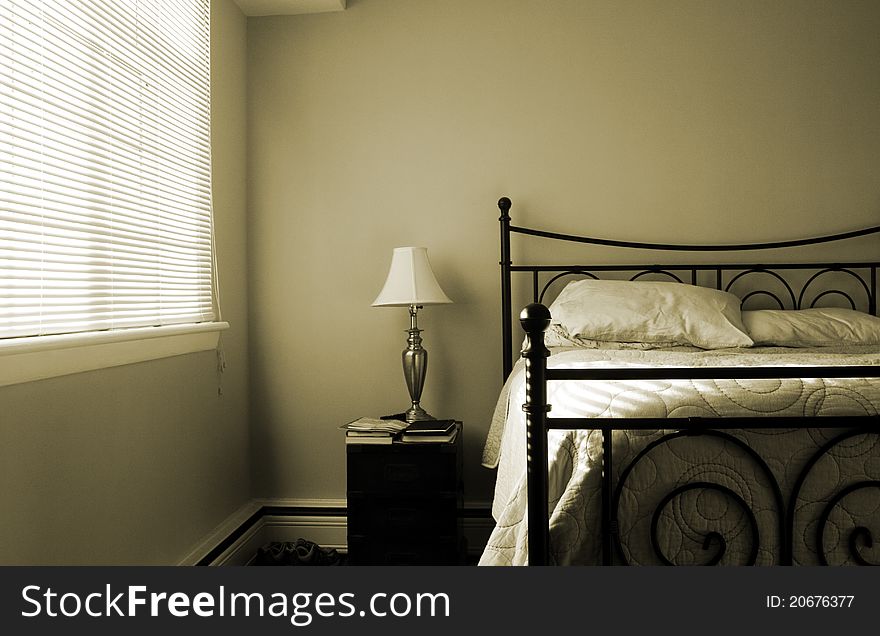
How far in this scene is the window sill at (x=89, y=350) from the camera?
5.06 feet

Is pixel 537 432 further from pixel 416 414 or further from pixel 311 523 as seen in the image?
pixel 311 523

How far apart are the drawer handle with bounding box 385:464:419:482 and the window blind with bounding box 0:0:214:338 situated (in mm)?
884

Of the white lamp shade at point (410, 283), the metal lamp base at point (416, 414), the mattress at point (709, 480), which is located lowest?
the metal lamp base at point (416, 414)

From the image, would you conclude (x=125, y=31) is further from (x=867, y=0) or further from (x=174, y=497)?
(x=867, y=0)

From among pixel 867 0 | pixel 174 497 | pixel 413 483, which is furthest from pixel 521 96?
pixel 174 497

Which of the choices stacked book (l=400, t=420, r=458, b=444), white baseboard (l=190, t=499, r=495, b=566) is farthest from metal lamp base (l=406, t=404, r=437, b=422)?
white baseboard (l=190, t=499, r=495, b=566)

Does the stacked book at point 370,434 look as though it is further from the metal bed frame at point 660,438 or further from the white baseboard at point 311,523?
the metal bed frame at point 660,438

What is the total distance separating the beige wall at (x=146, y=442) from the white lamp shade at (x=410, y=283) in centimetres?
68

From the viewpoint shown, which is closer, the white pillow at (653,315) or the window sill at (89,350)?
the window sill at (89,350)

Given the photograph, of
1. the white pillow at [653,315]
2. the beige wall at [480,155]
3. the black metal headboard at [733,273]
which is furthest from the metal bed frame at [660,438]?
the beige wall at [480,155]

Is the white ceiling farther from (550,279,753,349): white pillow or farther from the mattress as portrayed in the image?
the mattress

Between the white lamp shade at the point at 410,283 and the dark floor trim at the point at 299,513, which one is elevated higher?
the white lamp shade at the point at 410,283

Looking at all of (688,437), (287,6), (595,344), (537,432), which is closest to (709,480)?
(688,437)

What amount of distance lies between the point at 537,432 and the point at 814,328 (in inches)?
69.9
